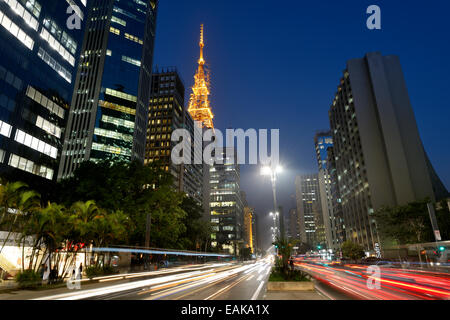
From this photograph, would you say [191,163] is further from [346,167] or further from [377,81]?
[377,81]

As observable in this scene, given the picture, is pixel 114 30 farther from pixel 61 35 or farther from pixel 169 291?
A: pixel 169 291

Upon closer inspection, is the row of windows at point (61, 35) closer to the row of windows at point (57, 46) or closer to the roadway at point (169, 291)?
the row of windows at point (57, 46)

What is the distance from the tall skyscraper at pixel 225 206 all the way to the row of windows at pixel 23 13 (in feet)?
442

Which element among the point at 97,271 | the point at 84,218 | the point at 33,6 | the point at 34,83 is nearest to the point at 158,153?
the point at 34,83

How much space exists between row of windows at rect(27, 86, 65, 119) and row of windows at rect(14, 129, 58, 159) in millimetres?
7434

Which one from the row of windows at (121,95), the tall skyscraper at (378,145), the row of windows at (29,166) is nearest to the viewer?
the row of windows at (29,166)

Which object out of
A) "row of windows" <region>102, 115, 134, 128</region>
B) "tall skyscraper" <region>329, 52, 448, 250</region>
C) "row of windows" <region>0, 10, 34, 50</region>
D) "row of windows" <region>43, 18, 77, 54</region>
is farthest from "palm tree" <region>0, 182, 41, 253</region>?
"tall skyscraper" <region>329, 52, 448, 250</region>

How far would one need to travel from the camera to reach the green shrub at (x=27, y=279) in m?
20.1

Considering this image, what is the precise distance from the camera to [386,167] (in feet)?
287

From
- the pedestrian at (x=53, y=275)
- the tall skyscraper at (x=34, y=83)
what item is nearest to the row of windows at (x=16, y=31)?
the tall skyscraper at (x=34, y=83)

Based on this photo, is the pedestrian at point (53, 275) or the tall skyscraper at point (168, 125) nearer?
the pedestrian at point (53, 275)
